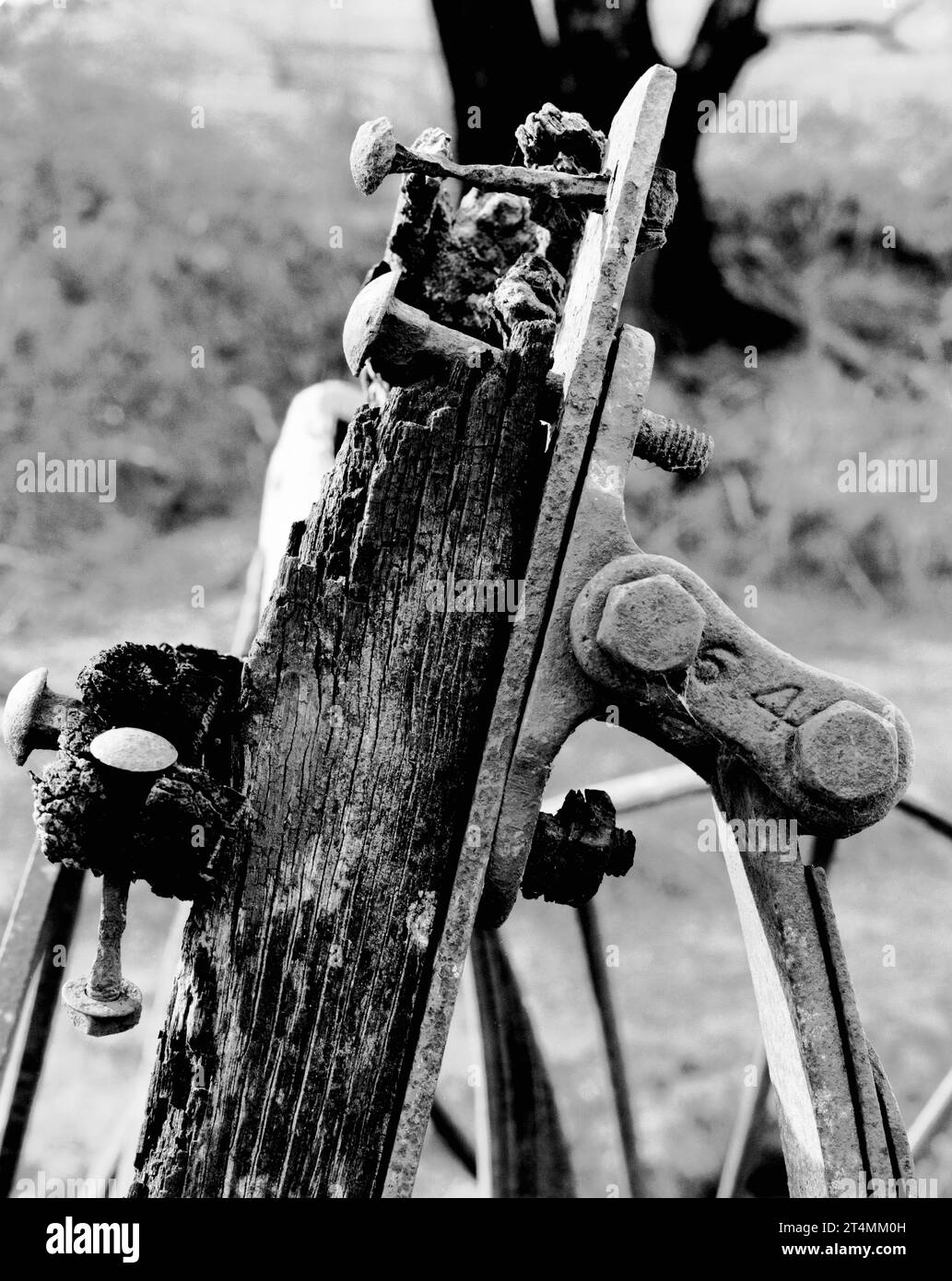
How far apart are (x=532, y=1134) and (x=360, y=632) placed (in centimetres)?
153

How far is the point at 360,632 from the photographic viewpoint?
936mm

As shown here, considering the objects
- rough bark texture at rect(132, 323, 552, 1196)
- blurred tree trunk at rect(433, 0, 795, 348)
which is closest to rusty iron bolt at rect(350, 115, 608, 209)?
rough bark texture at rect(132, 323, 552, 1196)

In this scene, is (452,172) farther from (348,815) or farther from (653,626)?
(348,815)

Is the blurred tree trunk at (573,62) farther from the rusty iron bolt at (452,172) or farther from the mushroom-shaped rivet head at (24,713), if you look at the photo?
the mushroom-shaped rivet head at (24,713)

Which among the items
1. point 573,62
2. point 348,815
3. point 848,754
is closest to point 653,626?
point 848,754

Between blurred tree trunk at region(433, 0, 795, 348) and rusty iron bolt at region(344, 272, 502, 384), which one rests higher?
blurred tree trunk at region(433, 0, 795, 348)

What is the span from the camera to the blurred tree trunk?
3527 millimetres

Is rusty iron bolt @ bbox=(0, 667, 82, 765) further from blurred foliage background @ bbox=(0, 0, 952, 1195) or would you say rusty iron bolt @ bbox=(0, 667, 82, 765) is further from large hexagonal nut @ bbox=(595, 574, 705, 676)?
blurred foliage background @ bbox=(0, 0, 952, 1195)

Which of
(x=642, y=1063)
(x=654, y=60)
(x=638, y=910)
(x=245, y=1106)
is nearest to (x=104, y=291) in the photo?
(x=654, y=60)

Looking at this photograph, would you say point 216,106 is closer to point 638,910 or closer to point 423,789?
point 638,910

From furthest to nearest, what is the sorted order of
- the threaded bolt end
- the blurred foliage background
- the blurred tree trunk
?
the blurred foliage background < the blurred tree trunk < the threaded bolt end

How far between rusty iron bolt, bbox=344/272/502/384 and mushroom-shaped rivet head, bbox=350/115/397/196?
0.09 meters

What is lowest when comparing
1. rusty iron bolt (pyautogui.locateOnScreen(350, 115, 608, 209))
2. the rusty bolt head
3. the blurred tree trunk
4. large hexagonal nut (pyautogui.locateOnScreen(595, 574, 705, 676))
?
the rusty bolt head

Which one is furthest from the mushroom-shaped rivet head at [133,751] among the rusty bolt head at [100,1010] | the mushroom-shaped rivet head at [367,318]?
the mushroom-shaped rivet head at [367,318]
